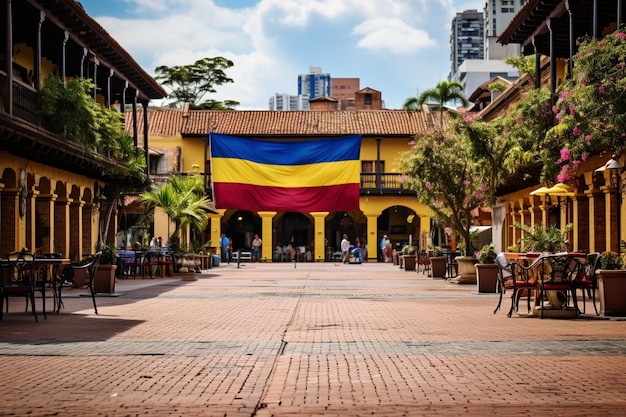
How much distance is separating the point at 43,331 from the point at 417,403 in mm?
6672

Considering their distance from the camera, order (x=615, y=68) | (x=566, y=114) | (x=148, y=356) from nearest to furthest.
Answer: (x=148, y=356), (x=615, y=68), (x=566, y=114)

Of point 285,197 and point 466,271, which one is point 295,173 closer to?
point 285,197

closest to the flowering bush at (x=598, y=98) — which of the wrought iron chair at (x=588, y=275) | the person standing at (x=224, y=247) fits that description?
the wrought iron chair at (x=588, y=275)

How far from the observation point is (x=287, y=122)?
203 feet

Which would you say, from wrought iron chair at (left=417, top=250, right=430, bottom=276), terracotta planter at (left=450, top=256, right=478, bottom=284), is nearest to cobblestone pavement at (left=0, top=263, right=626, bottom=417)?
terracotta planter at (left=450, top=256, right=478, bottom=284)

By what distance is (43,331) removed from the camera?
11.9m

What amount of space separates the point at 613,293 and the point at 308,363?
679 centimetres

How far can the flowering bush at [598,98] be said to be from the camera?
15.6 meters

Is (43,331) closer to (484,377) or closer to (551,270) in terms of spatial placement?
(484,377)

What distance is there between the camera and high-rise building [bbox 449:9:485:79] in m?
177

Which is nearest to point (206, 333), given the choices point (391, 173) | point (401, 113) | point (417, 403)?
point (417, 403)

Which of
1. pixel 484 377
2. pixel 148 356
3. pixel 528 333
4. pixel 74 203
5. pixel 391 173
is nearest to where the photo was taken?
pixel 484 377

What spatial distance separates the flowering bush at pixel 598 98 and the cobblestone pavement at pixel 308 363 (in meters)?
2.95

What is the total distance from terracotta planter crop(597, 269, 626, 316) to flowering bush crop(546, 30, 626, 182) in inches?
116
